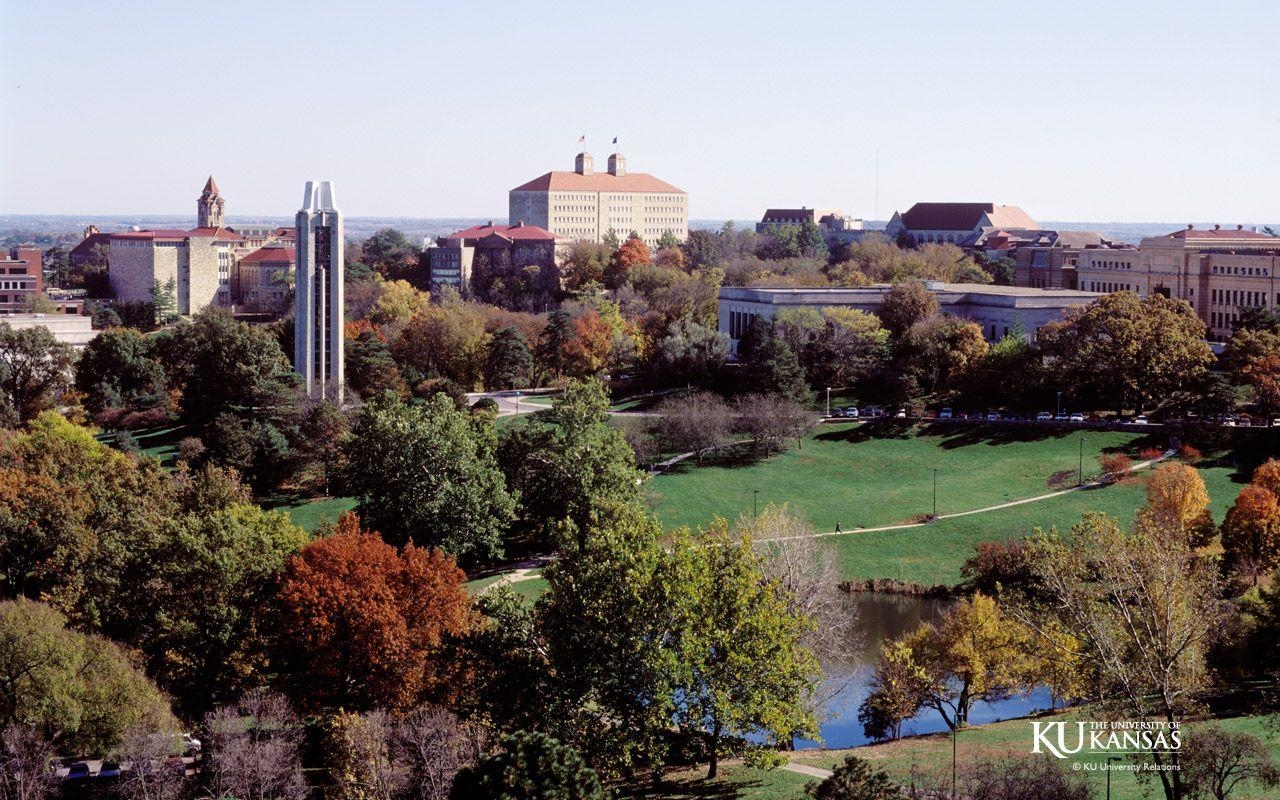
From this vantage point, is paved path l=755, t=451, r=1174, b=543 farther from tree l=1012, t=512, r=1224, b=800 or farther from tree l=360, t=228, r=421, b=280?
tree l=360, t=228, r=421, b=280

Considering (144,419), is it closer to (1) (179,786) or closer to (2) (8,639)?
(2) (8,639)

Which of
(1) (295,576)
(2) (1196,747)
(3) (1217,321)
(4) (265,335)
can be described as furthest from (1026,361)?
(2) (1196,747)

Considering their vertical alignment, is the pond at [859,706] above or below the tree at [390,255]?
below

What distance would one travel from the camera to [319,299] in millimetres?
73375

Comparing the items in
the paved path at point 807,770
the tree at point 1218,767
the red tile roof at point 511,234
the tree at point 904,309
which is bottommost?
the paved path at point 807,770

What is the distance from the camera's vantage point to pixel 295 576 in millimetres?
33938

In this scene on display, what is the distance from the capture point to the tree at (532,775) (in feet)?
77.3

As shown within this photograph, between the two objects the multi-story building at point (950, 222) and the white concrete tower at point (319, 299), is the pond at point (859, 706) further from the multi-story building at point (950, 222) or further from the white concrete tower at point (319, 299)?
the multi-story building at point (950, 222)

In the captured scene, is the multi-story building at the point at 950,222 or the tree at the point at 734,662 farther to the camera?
the multi-story building at the point at 950,222

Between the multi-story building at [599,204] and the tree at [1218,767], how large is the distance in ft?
434

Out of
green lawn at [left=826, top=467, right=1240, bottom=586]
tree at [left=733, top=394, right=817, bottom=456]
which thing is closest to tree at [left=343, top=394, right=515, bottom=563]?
green lawn at [left=826, top=467, right=1240, bottom=586]

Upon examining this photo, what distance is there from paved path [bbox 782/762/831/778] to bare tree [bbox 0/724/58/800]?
12843mm

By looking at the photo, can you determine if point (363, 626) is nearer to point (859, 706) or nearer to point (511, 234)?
point (859, 706)

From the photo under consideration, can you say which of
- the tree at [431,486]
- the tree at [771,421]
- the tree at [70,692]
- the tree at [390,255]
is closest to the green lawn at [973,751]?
the tree at [70,692]
